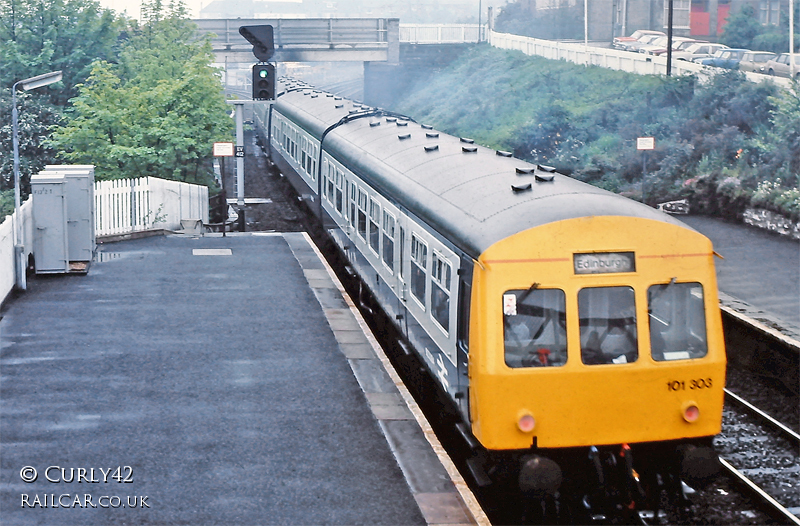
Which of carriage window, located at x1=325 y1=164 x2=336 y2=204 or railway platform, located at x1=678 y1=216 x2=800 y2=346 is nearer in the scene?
railway platform, located at x1=678 y1=216 x2=800 y2=346

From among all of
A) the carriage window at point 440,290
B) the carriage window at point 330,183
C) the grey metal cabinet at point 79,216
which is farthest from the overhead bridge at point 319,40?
the carriage window at point 440,290

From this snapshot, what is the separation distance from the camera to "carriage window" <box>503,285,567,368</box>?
806 cm

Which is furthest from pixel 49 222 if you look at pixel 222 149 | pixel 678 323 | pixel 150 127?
pixel 678 323

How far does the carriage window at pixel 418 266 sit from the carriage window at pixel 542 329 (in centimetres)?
251

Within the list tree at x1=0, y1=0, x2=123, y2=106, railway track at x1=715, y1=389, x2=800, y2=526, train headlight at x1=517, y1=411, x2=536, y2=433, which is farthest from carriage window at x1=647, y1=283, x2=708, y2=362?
tree at x1=0, y1=0, x2=123, y2=106

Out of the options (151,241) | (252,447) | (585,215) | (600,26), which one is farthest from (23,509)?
(600,26)

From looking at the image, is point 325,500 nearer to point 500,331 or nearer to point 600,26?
point 500,331

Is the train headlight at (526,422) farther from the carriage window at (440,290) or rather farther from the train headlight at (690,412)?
the carriage window at (440,290)

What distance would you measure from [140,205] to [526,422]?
15.6 meters

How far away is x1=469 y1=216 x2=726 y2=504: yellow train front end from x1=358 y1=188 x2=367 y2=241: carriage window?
677cm

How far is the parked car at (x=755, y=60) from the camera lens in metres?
44.4

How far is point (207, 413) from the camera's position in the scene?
1025 cm

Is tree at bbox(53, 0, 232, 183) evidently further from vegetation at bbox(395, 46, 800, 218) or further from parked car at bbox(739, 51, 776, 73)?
parked car at bbox(739, 51, 776, 73)

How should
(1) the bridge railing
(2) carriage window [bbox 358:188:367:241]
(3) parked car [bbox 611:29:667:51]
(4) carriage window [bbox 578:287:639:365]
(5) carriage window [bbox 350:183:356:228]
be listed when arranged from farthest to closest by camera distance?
1. (1) the bridge railing
2. (3) parked car [bbox 611:29:667:51]
3. (5) carriage window [bbox 350:183:356:228]
4. (2) carriage window [bbox 358:188:367:241]
5. (4) carriage window [bbox 578:287:639:365]
